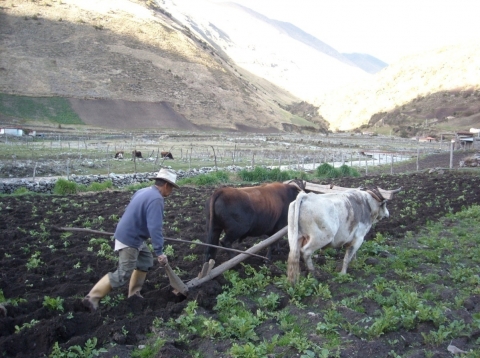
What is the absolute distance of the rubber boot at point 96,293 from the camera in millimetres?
6605

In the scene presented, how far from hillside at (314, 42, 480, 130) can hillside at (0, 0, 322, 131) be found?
2005 cm

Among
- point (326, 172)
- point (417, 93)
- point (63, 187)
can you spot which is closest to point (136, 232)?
point (63, 187)

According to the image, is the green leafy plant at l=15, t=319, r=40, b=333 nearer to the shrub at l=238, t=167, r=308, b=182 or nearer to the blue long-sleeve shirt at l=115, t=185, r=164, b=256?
the blue long-sleeve shirt at l=115, t=185, r=164, b=256

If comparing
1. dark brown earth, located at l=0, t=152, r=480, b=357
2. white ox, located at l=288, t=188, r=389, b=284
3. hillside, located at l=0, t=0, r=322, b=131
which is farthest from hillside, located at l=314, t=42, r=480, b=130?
white ox, located at l=288, t=188, r=389, b=284

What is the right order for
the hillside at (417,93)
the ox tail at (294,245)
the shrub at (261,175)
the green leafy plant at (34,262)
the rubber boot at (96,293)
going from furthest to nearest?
1. the hillside at (417,93)
2. the shrub at (261,175)
3. the green leafy plant at (34,262)
4. the ox tail at (294,245)
5. the rubber boot at (96,293)

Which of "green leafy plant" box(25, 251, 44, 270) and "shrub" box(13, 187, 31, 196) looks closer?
"green leafy plant" box(25, 251, 44, 270)

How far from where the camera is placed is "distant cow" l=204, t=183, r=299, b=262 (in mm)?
8422

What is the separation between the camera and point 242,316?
6.65 m

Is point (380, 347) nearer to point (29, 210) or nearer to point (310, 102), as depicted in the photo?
point (29, 210)

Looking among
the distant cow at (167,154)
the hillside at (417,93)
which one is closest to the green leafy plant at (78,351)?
the distant cow at (167,154)

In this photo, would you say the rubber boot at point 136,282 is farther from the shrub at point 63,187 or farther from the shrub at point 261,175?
the shrub at point 261,175

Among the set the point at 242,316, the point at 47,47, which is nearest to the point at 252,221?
the point at 242,316

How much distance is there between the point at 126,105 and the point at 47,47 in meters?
20.0

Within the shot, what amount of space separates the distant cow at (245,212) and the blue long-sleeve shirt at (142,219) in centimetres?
180
